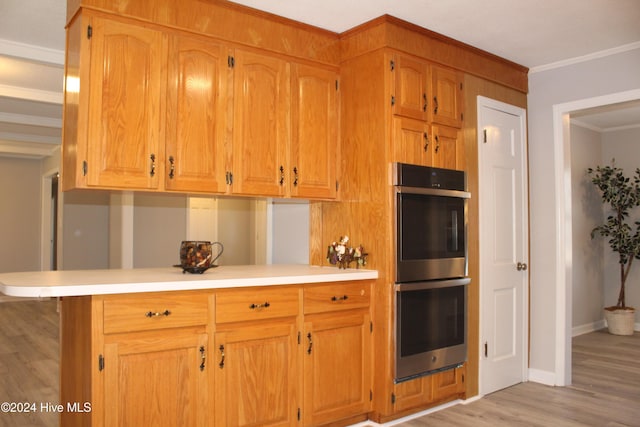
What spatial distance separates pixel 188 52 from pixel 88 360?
1601 millimetres

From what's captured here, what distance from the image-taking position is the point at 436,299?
129 inches

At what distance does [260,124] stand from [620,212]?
477 cm

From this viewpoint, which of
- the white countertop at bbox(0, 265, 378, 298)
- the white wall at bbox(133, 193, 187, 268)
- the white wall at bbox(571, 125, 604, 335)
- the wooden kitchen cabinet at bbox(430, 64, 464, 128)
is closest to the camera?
the white countertop at bbox(0, 265, 378, 298)

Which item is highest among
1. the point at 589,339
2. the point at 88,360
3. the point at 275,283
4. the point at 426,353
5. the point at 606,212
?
the point at 606,212

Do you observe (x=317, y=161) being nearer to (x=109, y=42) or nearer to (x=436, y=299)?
(x=436, y=299)

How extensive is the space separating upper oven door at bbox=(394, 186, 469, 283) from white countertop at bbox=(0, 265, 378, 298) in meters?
0.25

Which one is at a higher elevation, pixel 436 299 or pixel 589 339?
pixel 436 299

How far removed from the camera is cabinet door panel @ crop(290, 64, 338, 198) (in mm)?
3182

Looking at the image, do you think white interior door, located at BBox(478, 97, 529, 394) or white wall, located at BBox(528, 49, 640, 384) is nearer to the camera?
white interior door, located at BBox(478, 97, 529, 394)

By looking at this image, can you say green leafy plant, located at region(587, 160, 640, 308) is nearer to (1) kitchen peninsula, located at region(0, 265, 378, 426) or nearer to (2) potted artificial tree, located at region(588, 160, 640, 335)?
(2) potted artificial tree, located at region(588, 160, 640, 335)

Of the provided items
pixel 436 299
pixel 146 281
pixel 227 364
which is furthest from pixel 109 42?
pixel 436 299

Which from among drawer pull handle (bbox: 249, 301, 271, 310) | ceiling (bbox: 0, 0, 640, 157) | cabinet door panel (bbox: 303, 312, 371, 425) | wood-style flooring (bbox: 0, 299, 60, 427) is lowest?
wood-style flooring (bbox: 0, 299, 60, 427)

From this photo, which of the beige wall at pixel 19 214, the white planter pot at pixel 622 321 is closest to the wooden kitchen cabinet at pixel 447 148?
the white planter pot at pixel 622 321

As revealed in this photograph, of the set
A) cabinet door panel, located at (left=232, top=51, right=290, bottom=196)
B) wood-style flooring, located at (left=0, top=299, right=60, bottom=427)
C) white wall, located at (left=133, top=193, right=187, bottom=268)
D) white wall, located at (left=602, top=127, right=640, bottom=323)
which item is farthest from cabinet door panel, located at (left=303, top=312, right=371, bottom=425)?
white wall, located at (left=602, top=127, right=640, bottom=323)
